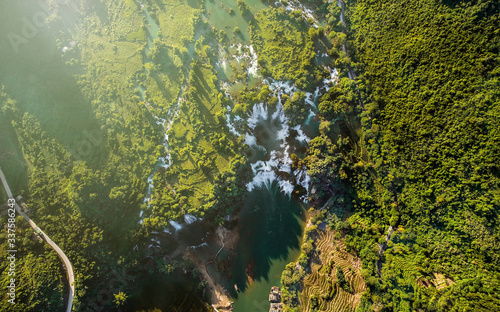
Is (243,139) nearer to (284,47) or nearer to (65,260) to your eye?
(284,47)

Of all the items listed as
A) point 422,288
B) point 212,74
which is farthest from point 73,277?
point 422,288

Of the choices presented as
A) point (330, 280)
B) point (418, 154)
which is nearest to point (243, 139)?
point (330, 280)

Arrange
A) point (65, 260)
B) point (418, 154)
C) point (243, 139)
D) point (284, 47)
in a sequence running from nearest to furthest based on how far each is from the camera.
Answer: point (418, 154)
point (65, 260)
point (243, 139)
point (284, 47)

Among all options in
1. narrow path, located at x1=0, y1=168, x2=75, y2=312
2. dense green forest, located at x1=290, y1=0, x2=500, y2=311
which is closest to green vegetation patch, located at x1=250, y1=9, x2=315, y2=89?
dense green forest, located at x1=290, y1=0, x2=500, y2=311

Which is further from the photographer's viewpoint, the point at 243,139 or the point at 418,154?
the point at 243,139

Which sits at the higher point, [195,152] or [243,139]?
[195,152]

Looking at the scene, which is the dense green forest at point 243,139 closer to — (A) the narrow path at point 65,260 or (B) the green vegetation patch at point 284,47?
(B) the green vegetation patch at point 284,47

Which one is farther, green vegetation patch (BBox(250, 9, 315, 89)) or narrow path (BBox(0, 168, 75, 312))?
green vegetation patch (BBox(250, 9, 315, 89))

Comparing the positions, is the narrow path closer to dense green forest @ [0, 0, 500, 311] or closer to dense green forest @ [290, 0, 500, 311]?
dense green forest @ [0, 0, 500, 311]
